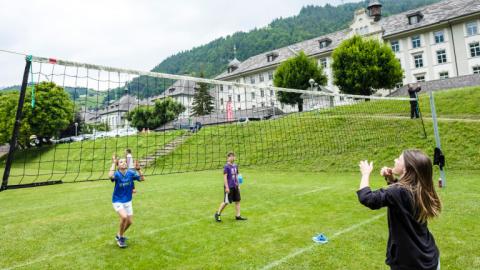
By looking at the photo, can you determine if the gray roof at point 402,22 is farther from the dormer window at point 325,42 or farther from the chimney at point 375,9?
the chimney at point 375,9

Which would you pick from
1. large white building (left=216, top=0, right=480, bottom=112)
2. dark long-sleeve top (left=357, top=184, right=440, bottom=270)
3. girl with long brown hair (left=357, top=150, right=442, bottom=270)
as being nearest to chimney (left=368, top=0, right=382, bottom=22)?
large white building (left=216, top=0, right=480, bottom=112)

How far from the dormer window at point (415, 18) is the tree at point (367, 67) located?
357 inches

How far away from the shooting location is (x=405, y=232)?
2602 millimetres

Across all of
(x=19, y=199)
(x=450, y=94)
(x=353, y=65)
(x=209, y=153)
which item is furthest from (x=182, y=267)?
(x=353, y=65)

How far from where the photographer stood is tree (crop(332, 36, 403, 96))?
117ft

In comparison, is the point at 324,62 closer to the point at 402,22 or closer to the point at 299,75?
the point at 299,75

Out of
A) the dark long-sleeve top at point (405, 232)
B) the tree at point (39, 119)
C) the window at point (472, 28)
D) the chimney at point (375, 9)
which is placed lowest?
the dark long-sleeve top at point (405, 232)

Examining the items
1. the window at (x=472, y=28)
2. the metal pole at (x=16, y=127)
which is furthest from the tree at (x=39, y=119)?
the window at (x=472, y=28)

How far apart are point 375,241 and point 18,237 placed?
24.8 ft

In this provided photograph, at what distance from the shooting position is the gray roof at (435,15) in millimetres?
37188

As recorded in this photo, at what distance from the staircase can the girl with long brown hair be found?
75.0ft

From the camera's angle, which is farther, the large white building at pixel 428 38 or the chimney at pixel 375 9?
the chimney at pixel 375 9

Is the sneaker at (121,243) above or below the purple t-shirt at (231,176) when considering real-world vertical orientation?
below

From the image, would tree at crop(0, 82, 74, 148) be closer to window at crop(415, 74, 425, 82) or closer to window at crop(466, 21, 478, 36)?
window at crop(415, 74, 425, 82)
